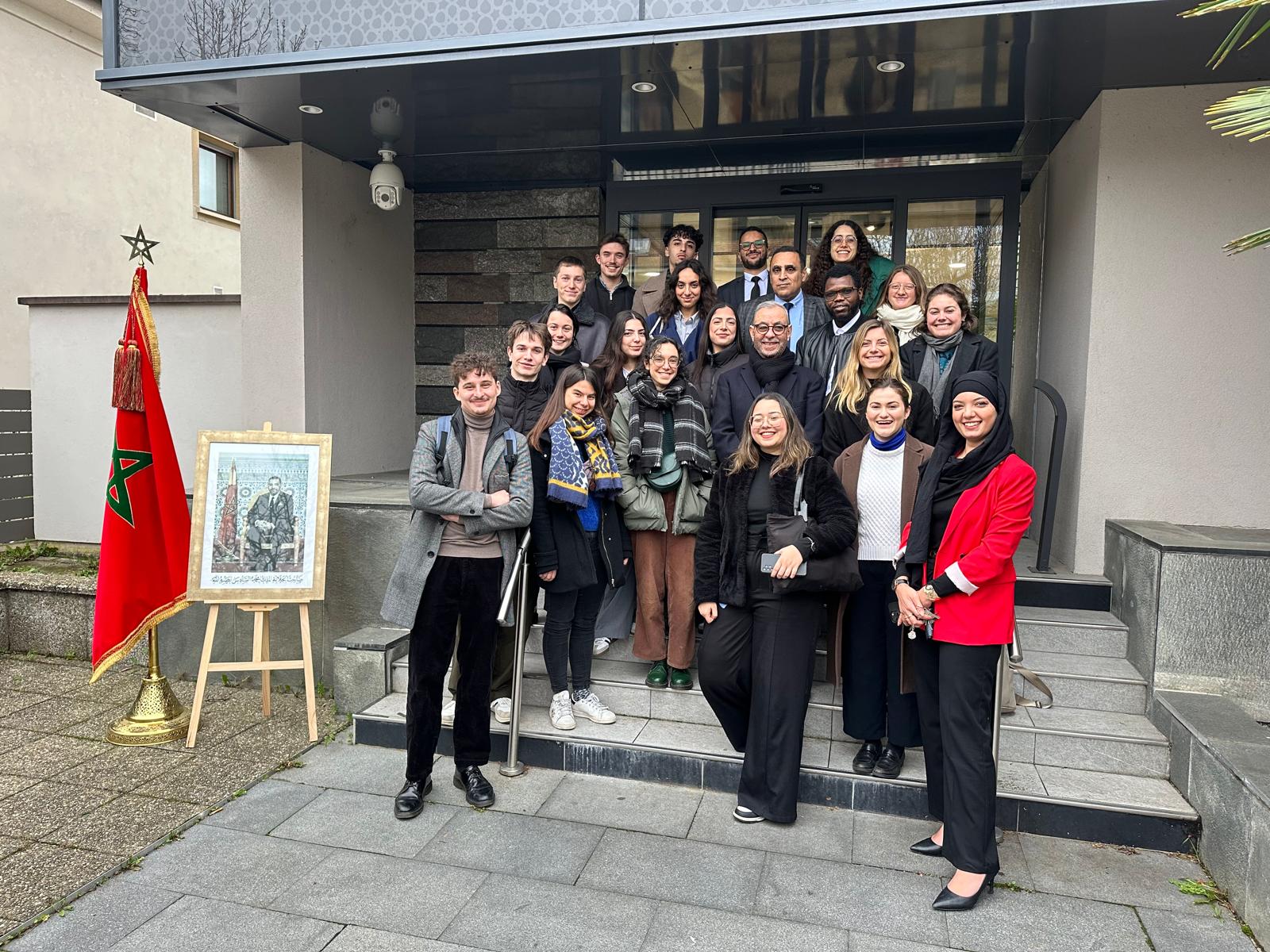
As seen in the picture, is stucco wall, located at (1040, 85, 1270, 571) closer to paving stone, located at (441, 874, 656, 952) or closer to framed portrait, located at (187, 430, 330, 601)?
paving stone, located at (441, 874, 656, 952)

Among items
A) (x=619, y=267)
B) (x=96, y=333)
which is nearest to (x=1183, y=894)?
(x=619, y=267)

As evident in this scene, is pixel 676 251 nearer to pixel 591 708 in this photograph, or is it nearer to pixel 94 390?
pixel 591 708

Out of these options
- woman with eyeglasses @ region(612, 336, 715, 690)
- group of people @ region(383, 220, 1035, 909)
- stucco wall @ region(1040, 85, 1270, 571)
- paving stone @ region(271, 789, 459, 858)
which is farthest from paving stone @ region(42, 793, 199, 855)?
stucco wall @ region(1040, 85, 1270, 571)

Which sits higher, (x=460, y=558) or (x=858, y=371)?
(x=858, y=371)

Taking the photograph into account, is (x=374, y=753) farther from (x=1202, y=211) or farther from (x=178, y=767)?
(x=1202, y=211)

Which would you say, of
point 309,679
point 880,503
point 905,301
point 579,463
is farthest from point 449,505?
point 905,301

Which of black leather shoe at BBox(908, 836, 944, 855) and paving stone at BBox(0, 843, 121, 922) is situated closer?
paving stone at BBox(0, 843, 121, 922)

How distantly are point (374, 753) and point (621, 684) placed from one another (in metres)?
1.27

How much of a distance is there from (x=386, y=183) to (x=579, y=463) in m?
3.90

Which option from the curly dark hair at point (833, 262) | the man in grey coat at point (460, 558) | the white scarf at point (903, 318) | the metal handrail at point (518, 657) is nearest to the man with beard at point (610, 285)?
the curly dark hair at point (833, 262)

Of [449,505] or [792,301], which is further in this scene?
[792,301]

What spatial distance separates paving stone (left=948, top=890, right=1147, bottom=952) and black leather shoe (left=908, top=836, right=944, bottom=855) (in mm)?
274

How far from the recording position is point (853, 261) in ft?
15.5

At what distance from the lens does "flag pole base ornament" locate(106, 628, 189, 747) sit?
14.5 feet
